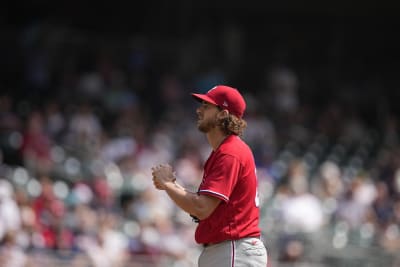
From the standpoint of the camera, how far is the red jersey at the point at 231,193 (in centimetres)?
540

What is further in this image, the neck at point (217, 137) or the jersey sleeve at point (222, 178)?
the neck at point (217, 137)

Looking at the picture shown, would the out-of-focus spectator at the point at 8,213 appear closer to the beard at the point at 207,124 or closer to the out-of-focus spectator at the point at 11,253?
the out-of-focus spectator at the point at 11,253

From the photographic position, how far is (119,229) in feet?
36.3

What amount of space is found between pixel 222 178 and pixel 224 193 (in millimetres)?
88

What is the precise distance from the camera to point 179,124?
13867 millimetres

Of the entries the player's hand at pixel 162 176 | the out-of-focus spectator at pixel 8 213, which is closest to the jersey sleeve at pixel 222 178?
the player's hand at pixel 162 176

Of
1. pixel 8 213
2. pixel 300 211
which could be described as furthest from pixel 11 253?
pixel 300 211

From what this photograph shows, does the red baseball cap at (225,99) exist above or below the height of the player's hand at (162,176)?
above

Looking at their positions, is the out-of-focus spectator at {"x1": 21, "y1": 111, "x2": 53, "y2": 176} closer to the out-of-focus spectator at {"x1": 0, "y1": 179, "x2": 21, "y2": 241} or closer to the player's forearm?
the out-of-focus spectator at {"x1": 0, "y1": 179, "x2": 21, "y2": 241}

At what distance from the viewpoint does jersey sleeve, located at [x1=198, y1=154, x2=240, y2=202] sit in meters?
5.35

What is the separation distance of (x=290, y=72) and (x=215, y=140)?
430 inches

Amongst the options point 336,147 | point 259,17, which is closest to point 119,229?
point 336,147

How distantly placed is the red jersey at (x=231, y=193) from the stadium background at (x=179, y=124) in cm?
471

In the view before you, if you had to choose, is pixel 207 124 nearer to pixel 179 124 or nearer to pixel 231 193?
pixel 231 193
